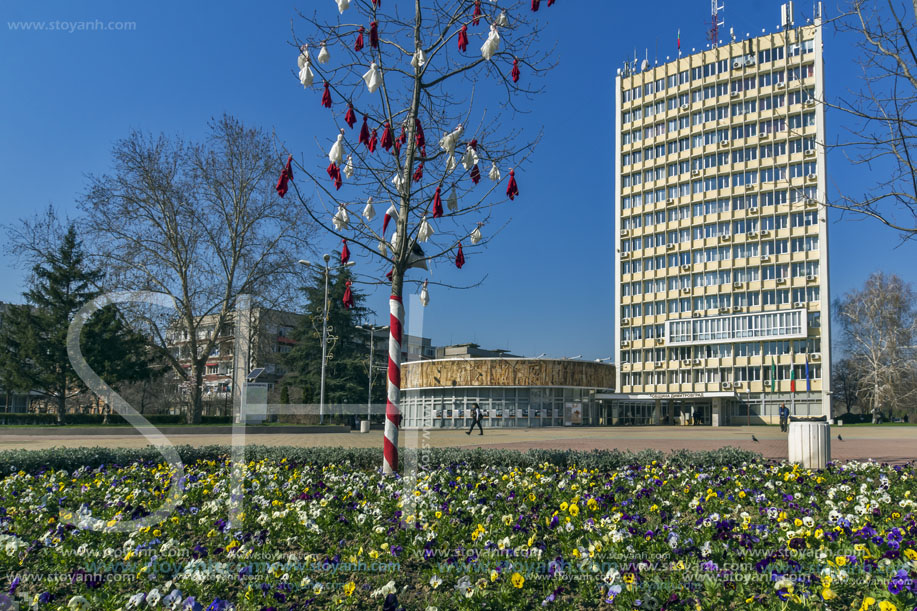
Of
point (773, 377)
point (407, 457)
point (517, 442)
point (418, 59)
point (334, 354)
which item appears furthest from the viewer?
point (773, 377)

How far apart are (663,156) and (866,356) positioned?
29.3 m

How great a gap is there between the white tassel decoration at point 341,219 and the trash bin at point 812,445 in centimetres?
796

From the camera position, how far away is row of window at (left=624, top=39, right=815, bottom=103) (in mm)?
67312

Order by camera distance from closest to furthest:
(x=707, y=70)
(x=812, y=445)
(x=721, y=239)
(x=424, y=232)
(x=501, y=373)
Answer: (x=424, y=232)
(x=812, y=445)
(x=501, y=373)
(x=721, y=239)
(x=707, y=70)

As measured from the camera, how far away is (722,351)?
6956 cm

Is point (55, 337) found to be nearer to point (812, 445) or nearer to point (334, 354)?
point (334, 354)

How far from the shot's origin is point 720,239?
2813 inches

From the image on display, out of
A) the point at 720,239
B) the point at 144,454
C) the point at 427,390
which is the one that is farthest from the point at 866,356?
the point at 144,454

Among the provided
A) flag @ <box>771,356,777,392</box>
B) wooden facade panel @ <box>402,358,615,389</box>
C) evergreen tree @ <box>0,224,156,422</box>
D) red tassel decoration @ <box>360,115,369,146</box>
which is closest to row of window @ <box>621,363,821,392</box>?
flag @ <box>771,356,777,392</box>

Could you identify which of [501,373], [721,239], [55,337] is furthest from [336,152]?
[721,239]

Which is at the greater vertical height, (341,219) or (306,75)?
(306,75)

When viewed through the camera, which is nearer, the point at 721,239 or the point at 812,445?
the point at 812,445

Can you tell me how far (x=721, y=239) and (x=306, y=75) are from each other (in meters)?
70.0

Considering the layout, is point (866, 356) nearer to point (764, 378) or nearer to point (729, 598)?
point (764, 378)
